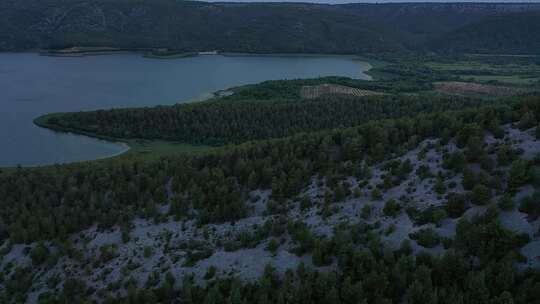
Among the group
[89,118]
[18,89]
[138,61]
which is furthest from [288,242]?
[138,61]

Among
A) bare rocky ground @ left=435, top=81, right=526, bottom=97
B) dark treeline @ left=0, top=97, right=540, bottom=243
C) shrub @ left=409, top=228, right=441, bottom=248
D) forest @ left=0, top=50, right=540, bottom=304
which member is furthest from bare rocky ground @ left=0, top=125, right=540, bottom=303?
bare rocky ground @ left=435, top=81, right=526, bottom=97

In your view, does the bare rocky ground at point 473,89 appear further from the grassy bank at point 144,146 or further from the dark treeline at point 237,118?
the grassy bank at point 144,146

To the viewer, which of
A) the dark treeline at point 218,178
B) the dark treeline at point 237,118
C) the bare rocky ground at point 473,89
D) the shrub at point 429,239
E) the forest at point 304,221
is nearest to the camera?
the forest at point 304,221

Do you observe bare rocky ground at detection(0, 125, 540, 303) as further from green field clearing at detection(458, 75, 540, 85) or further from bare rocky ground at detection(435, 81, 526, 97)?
green field clearing at detection(458, 75, 540, 85)

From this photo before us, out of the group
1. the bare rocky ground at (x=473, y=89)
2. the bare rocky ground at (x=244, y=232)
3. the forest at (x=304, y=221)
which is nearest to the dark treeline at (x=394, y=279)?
the forest at (x=304, y=221)

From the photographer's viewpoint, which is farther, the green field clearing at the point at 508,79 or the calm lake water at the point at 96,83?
the green field clearing at the point at 508,79

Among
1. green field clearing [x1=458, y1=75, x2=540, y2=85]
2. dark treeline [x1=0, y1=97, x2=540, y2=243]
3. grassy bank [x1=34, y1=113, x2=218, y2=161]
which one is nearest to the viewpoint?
dark treeline [x1=0, y1=97, x2=540, y2=243]

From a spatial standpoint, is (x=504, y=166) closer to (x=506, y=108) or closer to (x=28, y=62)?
(x=506, y=108)
